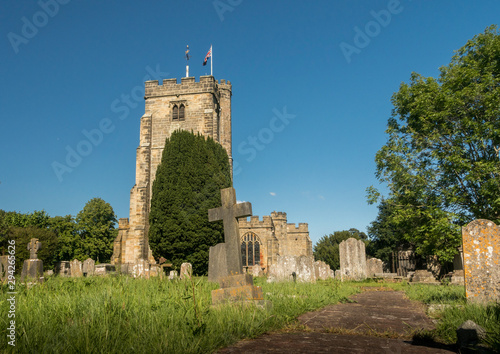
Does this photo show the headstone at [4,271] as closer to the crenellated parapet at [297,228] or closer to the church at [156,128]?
the church at [156,128]

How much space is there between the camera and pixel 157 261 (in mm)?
23688

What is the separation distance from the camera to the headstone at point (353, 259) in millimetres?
17703

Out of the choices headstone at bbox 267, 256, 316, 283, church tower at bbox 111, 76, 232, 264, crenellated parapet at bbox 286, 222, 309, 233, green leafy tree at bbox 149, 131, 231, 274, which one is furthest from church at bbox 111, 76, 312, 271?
headstone at bbox 267, 256, 316, 283

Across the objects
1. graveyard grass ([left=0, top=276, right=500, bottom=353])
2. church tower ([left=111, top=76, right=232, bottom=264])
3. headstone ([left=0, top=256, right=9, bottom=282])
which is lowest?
graveyard grass ([left=0, top=276, right=500, bottom=353])

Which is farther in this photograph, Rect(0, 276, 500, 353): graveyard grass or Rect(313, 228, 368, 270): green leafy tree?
→ Rect(313, 228, 368, 270): green leafy tree

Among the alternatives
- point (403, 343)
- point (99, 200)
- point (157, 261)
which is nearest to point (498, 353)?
point (403, 343)

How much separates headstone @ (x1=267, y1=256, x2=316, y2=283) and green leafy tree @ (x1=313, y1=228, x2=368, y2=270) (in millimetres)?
36417

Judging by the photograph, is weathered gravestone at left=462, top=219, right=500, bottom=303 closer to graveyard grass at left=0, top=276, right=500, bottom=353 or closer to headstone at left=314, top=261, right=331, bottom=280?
graveyard grass at left=0, top=276, right=500, bottom=353

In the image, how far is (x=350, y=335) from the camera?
4.45 m

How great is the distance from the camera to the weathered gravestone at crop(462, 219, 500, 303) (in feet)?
19.8

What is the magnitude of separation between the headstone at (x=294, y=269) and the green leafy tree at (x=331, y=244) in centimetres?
3642

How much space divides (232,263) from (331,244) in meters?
50.4

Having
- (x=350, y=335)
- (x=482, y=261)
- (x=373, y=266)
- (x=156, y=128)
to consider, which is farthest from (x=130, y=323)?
(x=156, y=128)

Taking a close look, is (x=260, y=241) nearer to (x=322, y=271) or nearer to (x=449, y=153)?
(x=322, y=271)
